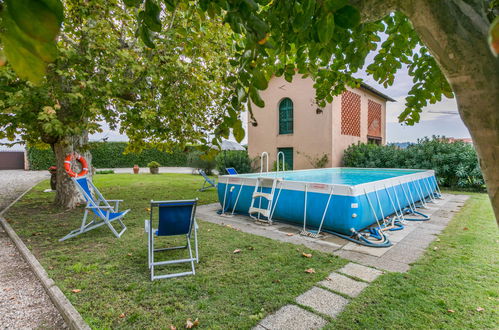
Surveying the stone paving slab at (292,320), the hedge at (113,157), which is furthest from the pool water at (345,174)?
the hedge at (113,157)

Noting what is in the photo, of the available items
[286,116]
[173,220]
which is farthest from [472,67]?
[286,116]

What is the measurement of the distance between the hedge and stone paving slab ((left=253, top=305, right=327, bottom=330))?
76.5 ft

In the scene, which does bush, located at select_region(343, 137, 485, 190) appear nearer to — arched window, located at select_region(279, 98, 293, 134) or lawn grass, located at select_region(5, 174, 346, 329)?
arched window, located at select_region(279, 98, 293, 134)

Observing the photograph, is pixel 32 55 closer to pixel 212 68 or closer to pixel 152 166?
pixel 212 68

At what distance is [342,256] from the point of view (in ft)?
15.2

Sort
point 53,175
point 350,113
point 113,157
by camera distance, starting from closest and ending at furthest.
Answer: point 53,175
point 350,113
point 113,157

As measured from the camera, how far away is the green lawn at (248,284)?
288cm

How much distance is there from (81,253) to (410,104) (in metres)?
5.40

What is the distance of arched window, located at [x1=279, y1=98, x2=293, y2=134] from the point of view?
16844mm

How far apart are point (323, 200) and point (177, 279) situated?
358 cm

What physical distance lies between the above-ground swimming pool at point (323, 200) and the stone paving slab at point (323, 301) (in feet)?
8.36

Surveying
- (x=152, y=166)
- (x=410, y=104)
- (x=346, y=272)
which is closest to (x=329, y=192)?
(x=346, y=272)

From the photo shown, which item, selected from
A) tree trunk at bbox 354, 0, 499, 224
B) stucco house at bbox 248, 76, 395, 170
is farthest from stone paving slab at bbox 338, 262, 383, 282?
stucco house at bbox 248, 76, 395, 170

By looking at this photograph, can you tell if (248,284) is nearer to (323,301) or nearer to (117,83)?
(323,301)
